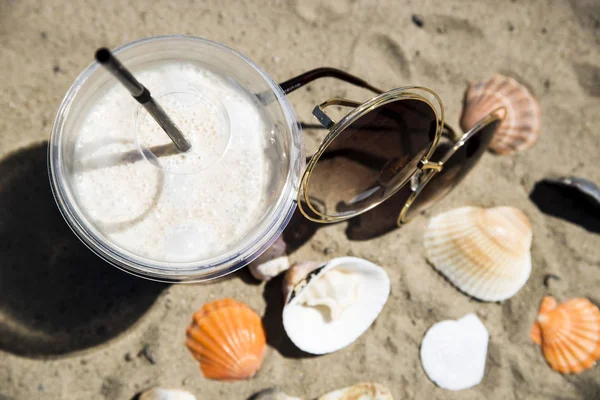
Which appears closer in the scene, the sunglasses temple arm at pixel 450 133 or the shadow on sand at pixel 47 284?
the shadow on sand at pixel 47 284

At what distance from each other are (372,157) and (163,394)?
2.53 feet

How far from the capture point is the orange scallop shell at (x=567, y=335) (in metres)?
1.32

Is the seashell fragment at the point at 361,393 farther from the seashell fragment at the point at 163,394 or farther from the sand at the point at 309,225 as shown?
the seashell fragment at the point at 163,394

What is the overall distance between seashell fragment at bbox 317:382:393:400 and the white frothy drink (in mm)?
532

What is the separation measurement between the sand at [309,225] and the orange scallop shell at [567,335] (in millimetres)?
30

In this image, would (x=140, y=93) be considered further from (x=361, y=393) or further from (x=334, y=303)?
(x=361, y=393)

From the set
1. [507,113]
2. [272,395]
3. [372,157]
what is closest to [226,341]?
[272,395]

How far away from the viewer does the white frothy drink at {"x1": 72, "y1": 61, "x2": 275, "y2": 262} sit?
0.97m

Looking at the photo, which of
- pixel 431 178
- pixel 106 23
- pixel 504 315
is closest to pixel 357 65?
pixel 431 178

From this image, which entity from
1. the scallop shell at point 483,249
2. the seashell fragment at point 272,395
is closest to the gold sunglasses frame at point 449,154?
the scallop shell at point 483,249

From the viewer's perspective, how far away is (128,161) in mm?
966

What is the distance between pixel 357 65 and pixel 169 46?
0.56m

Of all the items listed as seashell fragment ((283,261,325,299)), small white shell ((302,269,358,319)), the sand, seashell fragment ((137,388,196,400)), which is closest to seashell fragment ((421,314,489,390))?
the sand

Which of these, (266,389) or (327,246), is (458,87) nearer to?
(327,246)
